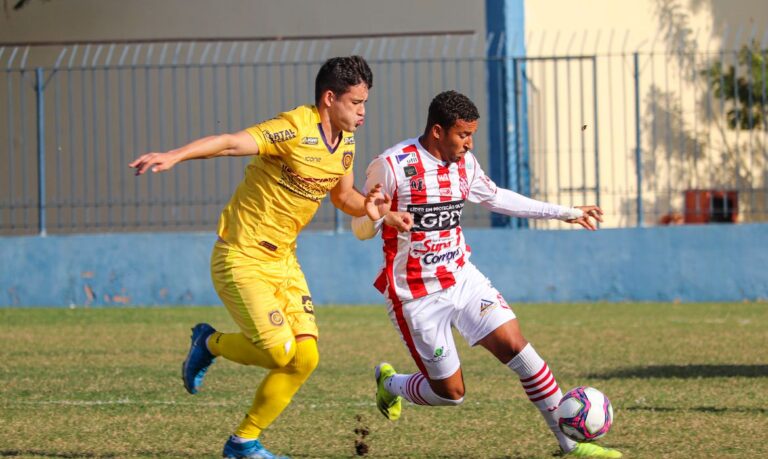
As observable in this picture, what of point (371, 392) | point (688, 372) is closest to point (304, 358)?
point (371, 392)

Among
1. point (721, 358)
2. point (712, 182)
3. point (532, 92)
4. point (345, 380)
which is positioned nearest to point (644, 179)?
point (712, 182)

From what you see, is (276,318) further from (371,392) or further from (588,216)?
(371,392)

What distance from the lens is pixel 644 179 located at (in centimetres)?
1852

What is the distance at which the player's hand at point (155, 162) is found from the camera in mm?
5355

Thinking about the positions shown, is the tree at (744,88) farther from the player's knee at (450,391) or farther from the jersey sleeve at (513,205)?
the player's knee at (450,391)

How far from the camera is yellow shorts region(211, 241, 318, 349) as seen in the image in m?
6.15

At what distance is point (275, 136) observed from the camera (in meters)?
6.16

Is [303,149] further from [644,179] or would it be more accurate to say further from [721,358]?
[644,179]

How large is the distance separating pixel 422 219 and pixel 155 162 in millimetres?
1685

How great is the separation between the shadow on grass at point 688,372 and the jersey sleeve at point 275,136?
13.1ft

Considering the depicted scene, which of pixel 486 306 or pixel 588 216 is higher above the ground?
pixel 588 216

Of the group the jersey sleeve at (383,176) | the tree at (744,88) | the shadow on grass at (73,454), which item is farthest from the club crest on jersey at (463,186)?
the tree at (744,88)

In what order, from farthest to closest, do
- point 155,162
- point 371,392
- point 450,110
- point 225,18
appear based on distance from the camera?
1. point 225,18
2. point 371,392
3. point 450,110
4. point 155,162

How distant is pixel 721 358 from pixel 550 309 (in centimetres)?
475
